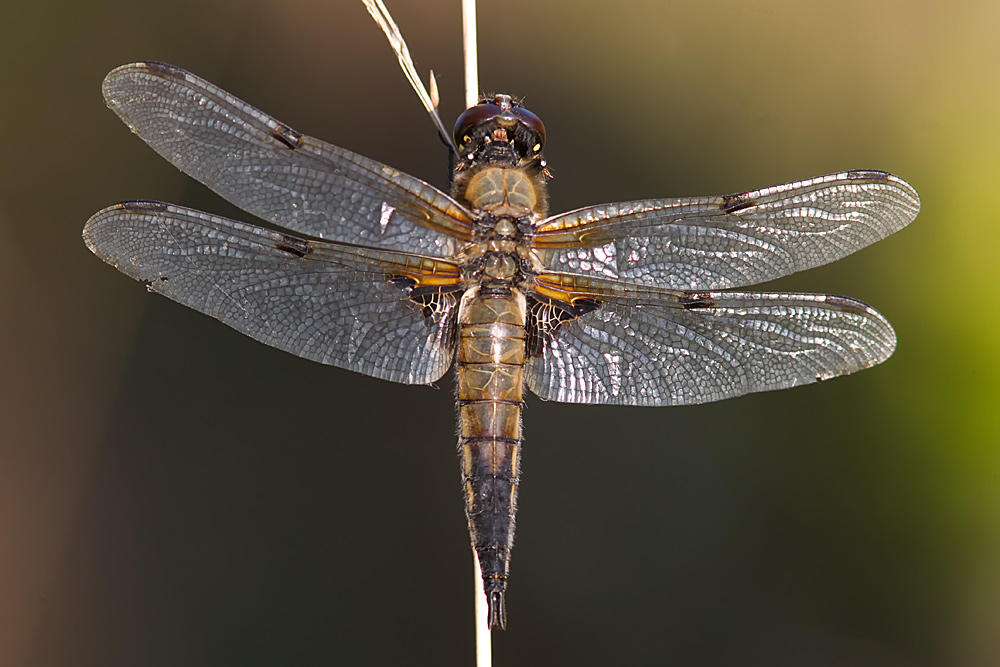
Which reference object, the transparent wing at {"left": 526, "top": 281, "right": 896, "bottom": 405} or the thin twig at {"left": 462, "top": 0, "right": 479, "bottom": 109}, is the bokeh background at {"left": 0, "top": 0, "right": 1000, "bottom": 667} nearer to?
the thin twig at {"left": 462, "top": 0, "right": 479, "bottom": 109}

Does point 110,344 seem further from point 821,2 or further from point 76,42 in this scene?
point 821,2

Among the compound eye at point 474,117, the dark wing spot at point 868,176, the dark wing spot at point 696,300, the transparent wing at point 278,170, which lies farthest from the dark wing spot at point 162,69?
the dark wing spot at point 868,176

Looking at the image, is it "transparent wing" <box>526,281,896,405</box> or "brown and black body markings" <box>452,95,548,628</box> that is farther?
"transparent wing" <box>526,281,896,405</box>

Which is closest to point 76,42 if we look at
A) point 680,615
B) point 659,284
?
point 659,284

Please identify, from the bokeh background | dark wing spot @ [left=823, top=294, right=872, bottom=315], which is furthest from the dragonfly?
the bokeh background

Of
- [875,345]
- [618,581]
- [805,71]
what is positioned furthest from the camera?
[805,71]

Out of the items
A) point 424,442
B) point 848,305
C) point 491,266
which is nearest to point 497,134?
point 491,266

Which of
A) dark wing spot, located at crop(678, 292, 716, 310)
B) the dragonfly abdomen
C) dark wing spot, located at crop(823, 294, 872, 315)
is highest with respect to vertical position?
dark wing spot, located at crop(678, 292, 716, 310)

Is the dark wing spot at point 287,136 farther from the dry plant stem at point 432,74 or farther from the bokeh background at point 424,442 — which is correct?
the bokeh background at point 424,442
